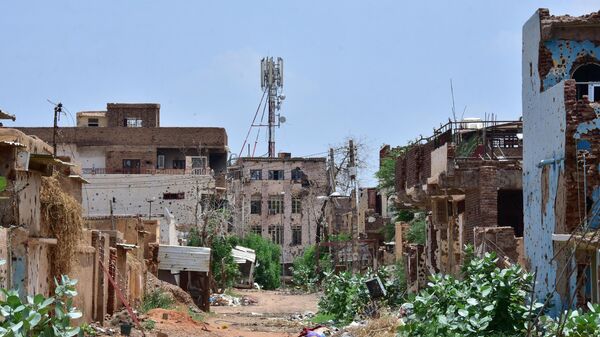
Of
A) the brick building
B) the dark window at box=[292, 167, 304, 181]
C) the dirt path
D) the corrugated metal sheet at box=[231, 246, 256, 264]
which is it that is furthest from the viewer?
the dark window at box=[292, 167, 304, 181]

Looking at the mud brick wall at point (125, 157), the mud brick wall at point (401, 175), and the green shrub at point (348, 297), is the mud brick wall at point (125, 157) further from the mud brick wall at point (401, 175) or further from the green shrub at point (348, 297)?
the mud brick wall at point (401, 175)

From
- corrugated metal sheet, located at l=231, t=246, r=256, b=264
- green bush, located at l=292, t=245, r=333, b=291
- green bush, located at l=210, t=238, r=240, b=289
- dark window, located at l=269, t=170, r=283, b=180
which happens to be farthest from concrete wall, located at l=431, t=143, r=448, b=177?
dark window, located at l=269, t=170, r=283, b=180

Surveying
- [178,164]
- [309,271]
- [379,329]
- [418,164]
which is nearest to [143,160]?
[178,164]

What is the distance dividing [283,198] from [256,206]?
221 cm

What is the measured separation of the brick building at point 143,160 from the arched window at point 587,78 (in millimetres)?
49854

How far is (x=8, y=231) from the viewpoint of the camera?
2011 cm

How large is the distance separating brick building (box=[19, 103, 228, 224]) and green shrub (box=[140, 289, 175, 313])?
1070 inches

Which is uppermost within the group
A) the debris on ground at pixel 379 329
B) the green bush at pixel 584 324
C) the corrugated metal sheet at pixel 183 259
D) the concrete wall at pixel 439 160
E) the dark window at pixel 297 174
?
the dark window at pixel 297 174

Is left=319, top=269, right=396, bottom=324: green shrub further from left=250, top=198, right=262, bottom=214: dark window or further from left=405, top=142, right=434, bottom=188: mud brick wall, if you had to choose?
left=250, top=198, right=262, bottom=214: dark window

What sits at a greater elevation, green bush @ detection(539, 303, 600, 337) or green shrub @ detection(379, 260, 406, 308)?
green bush @ detection(539, 303, 600, 337)

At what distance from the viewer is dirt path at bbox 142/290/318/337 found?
35062mm

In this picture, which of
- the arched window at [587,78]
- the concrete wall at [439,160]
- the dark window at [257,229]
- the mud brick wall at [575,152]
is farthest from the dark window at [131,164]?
the mud brick wall at [575,152]

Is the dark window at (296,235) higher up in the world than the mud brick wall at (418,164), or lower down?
lower down

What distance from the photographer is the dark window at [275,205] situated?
89.9 meters
